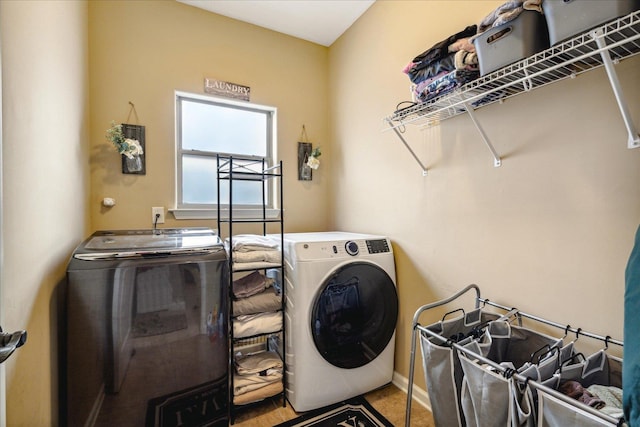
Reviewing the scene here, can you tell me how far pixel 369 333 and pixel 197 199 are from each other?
160 centimetres

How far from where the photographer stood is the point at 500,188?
1.38m

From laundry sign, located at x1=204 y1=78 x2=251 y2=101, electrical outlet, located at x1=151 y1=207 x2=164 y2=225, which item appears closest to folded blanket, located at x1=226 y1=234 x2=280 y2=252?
electrical outlet, located at x1=151 y1=207 x2=164 y2=225

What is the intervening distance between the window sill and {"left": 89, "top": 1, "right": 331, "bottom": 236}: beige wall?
5cm

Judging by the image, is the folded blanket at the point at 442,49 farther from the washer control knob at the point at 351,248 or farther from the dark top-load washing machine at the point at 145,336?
the dark top-load washing machine at the point at 145,336

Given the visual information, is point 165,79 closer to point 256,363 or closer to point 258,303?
point 258,303

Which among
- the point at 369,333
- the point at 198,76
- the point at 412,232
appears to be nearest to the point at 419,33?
the point at 412,232

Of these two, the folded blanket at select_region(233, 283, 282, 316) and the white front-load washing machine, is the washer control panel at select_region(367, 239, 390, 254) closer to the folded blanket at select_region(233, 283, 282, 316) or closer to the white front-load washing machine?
the white front-load washing machine

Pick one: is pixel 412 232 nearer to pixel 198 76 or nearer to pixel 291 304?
pixel 291 304

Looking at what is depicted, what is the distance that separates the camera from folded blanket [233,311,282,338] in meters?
1.69

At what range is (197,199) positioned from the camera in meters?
2.30

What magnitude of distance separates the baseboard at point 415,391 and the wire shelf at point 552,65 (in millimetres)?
1560

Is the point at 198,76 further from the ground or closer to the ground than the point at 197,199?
further from the ground

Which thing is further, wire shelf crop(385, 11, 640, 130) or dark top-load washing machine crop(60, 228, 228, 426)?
dark top-load washing machine crop(60, 228, 228, 426)

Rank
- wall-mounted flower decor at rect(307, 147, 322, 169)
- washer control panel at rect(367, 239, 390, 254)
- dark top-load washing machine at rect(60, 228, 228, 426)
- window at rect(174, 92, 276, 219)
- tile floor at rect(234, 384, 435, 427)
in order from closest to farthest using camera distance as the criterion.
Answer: dark top-load washing machine at rect(60, 228, 228, 426), tile floor at rect(234, 384, 435, 427), washer control panel at rect(367, 239, 390, 254), window at rect(174, 92, 276, 219), wall-mounted flower decor at rect(307, 147, 322, 169)
